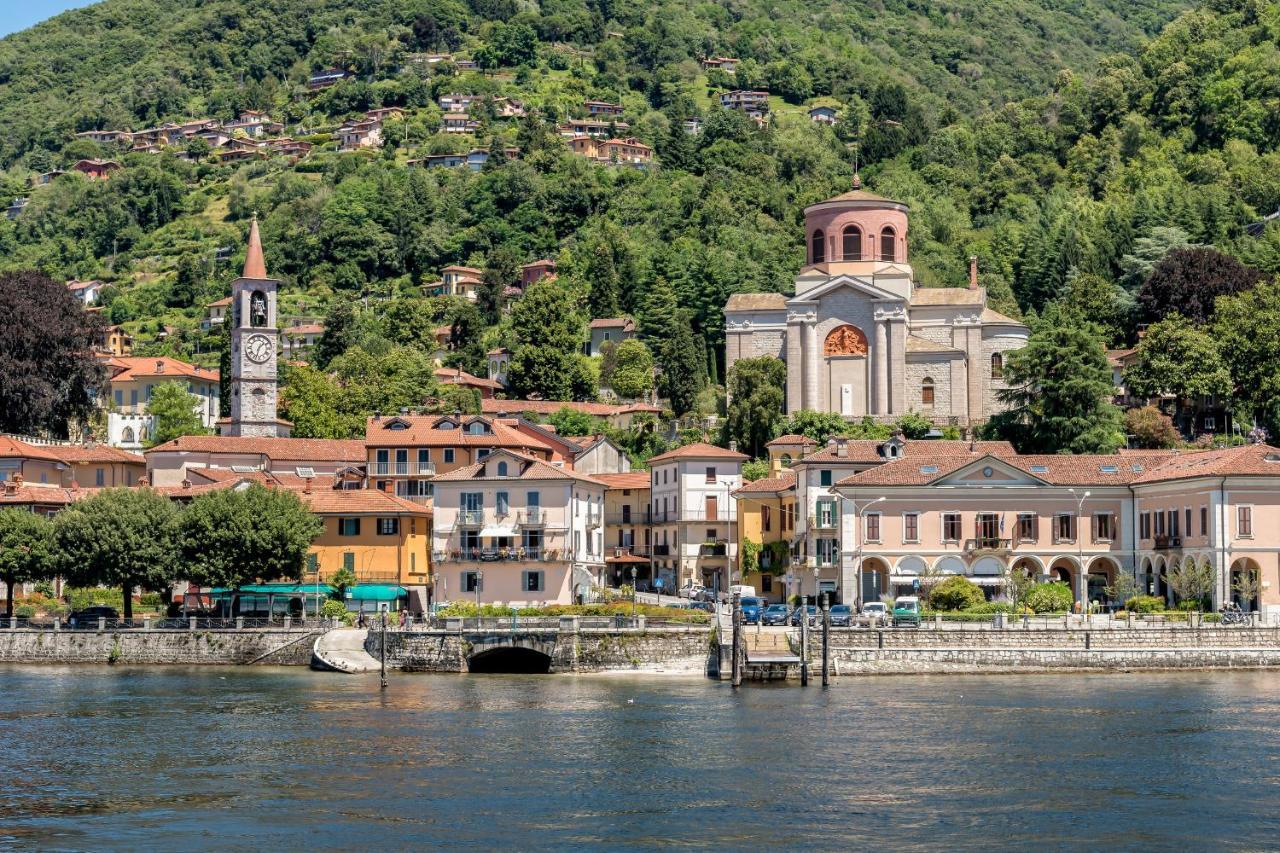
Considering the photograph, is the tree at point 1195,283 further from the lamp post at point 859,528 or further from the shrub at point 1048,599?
the shrub at point 1048,599

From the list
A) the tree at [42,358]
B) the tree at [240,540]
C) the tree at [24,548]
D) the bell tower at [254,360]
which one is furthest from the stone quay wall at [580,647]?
the bell tower at [254,360]

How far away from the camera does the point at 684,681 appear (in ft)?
220

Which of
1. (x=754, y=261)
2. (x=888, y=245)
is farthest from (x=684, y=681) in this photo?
(x=754, y=261)

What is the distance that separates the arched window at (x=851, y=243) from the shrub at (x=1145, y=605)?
1763 inches

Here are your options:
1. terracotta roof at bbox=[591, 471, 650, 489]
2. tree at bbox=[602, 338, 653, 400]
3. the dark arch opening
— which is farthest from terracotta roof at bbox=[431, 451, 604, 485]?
tree at bbox=[602, 338, 653, 400]

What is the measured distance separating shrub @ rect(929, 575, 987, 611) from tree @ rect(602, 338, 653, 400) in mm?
55392

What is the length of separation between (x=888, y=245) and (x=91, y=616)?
53.5 metres

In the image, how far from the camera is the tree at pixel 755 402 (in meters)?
106

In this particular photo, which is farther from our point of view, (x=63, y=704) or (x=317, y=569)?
(x=317, y=569)

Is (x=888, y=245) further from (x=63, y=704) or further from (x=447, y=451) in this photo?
(x=63, y=704)

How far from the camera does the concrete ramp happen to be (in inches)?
2884

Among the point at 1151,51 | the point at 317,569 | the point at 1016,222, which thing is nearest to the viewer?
the point at 317,569

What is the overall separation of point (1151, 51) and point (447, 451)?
97599 millimetres

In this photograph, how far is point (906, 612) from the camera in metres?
70.9
